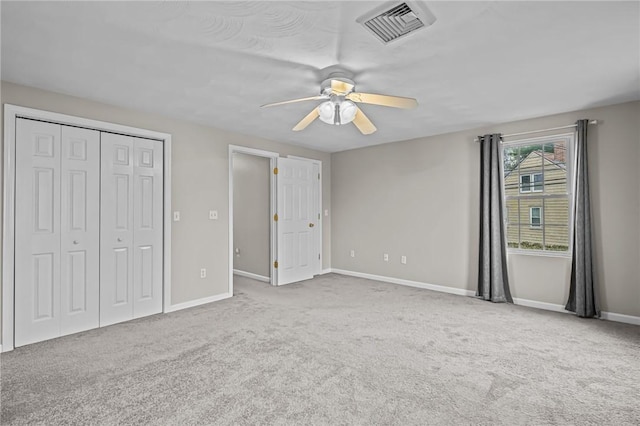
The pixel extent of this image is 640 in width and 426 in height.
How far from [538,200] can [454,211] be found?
3.40 ft

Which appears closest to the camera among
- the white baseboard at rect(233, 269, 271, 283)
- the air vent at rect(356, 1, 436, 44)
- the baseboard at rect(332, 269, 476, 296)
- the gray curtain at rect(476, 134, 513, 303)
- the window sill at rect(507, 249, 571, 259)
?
the air vent at rect(356, 1, 436, 44)

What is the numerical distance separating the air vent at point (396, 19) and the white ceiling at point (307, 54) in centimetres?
6

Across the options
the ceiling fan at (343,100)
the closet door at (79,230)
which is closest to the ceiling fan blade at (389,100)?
the ceiling fan at (343,100)

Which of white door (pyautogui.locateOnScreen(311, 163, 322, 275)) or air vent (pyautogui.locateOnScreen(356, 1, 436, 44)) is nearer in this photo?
air vent (pyautogui.locateOnScreen(356, 1, 436, 44))

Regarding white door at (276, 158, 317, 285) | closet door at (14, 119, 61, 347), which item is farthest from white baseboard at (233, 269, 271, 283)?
closet door at (14, 119, 61, 347)

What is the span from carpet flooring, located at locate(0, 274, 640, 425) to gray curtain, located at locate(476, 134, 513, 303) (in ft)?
1.47

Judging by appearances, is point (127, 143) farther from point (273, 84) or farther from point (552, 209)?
point (552, 209)

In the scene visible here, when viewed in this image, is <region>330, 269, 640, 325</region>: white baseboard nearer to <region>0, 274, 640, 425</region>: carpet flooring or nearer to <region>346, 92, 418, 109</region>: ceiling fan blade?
<region>0, 274, 640, 425</region>: carpet flooring

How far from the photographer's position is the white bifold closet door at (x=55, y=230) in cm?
299

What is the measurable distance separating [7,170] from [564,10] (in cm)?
432

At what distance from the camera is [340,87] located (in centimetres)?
274

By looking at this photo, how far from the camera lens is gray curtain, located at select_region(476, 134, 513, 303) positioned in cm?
432

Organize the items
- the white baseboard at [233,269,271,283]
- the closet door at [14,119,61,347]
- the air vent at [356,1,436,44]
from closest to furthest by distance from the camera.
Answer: the air vent at [356,1,436,44] → the closet door at [14,119,61,347] → the white baseboard at [233,269,271,283]

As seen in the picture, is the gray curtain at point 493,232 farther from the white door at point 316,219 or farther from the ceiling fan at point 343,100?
the white door at point 316,219
